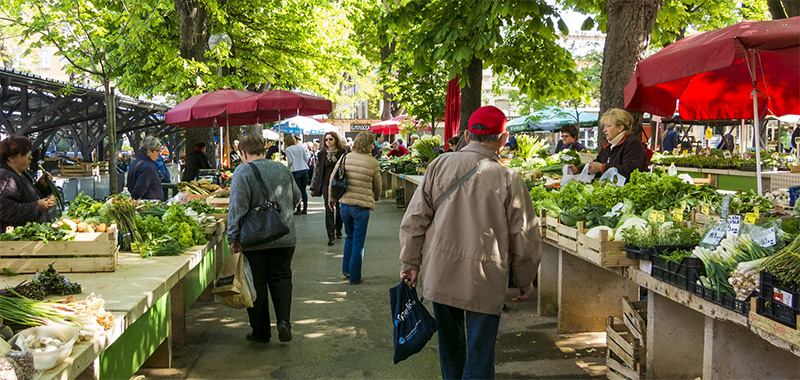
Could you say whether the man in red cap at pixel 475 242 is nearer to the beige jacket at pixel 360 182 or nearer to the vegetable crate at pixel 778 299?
the vegetable crate at pixel 778 299

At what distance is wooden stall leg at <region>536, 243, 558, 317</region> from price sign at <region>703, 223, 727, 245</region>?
2.64 metres

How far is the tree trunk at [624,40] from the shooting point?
24.9 ft

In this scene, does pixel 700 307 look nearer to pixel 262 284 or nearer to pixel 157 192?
pixel 262 284

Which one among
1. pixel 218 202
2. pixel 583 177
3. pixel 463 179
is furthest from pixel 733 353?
pixel 218 202

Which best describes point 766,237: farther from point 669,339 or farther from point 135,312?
point 135,312

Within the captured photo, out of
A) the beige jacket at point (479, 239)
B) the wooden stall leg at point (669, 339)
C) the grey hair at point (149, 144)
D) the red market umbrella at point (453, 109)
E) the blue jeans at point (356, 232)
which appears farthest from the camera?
the red market umbrella at point (453, 109)

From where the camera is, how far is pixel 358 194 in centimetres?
793

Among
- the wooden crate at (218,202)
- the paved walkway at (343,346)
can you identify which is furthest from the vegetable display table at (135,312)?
the wooden crate at (218,202)

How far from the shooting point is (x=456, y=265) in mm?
3633

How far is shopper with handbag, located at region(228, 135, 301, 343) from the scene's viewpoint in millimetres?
5398

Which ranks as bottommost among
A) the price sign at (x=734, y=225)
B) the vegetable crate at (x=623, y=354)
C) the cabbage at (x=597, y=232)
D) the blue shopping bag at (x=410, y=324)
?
the vegetable crate at (x=623, y=354)

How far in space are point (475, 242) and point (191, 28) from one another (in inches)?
512

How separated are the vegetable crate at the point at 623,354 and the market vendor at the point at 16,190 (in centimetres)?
483

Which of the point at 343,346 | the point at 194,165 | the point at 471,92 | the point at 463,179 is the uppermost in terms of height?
the point at 471,92
